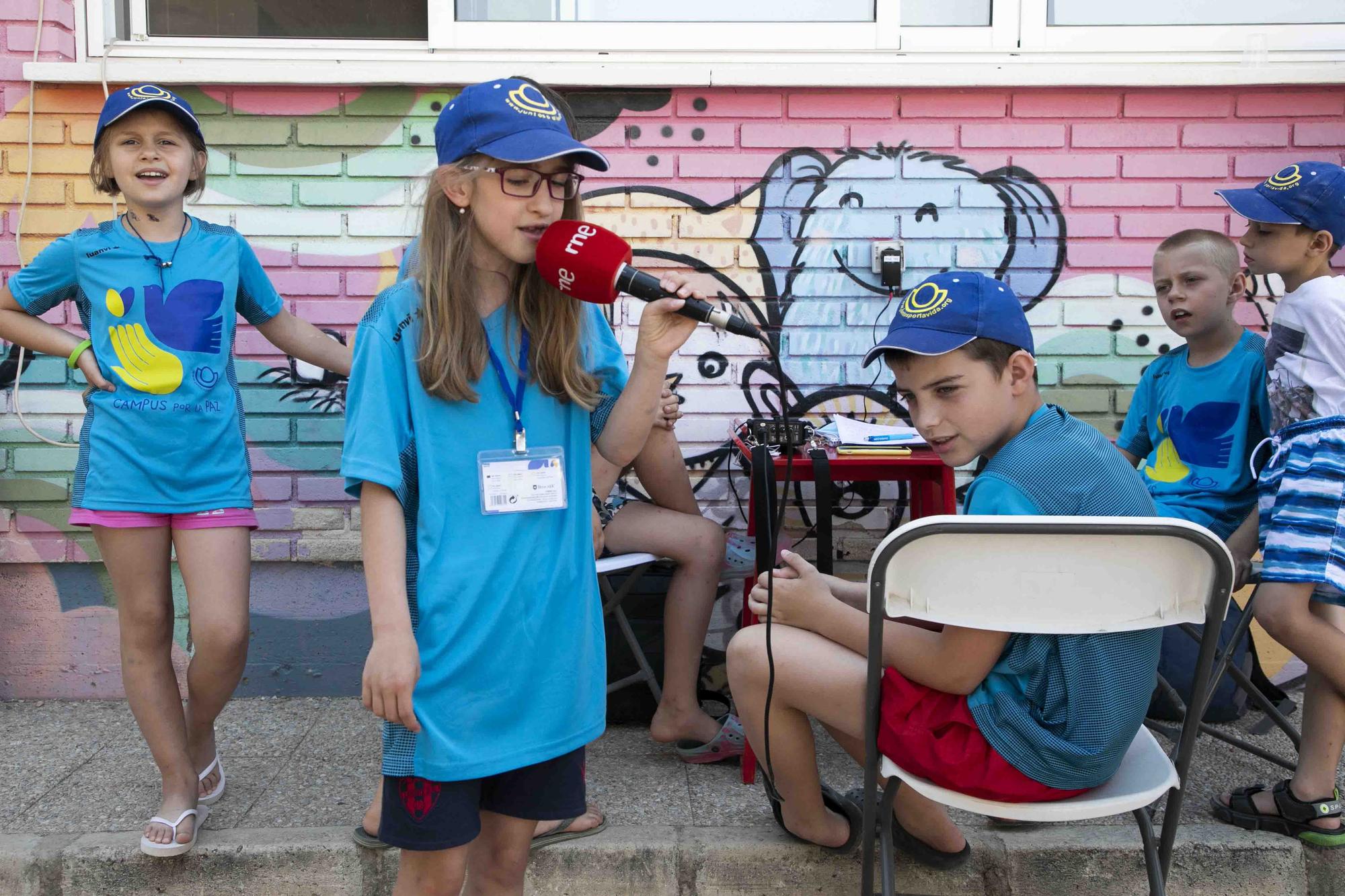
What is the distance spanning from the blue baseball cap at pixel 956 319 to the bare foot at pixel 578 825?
1.56 meters

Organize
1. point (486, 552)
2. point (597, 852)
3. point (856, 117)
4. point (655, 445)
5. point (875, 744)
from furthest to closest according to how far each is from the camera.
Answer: point (856, 117) → point (655, 445) → point (597, 852) → point (875, 744) → point (486, 552)

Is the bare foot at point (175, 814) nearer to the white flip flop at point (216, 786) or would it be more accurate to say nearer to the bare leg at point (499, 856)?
the white flip flop at point (216, 786)

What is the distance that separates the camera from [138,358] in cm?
284

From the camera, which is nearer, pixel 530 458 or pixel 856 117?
pixel 530 458

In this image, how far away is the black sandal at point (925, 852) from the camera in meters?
2.67

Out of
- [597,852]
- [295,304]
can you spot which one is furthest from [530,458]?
[295,304]

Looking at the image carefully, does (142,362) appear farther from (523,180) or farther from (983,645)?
(983,645)

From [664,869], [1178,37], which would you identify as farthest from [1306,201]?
[664,869]

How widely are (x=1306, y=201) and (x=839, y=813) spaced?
2.20m

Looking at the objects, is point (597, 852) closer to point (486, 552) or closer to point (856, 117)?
point (486, 552)

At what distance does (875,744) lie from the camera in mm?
2127

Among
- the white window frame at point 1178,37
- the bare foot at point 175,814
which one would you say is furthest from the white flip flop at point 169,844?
the white window frame at point 1178,37

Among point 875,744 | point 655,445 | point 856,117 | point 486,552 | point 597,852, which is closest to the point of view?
point 486,552

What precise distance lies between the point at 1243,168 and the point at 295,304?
12.5 feet
